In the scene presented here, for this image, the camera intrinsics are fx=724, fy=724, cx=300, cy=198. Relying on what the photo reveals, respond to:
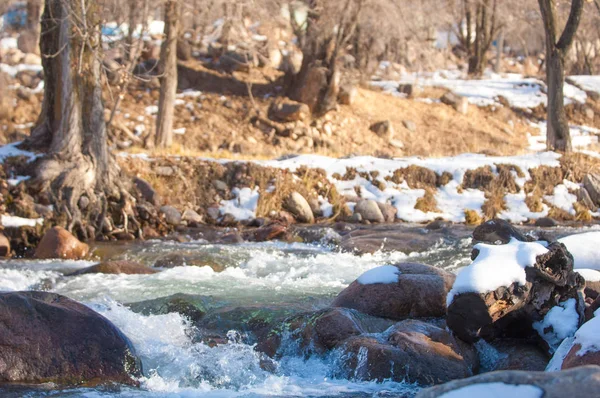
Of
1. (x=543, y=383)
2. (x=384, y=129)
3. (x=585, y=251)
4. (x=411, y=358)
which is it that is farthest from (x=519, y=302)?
(x=384, y=129)

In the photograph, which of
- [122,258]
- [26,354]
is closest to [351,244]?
[122,258]

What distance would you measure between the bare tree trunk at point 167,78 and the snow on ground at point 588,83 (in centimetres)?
1555

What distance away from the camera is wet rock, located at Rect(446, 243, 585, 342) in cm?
525

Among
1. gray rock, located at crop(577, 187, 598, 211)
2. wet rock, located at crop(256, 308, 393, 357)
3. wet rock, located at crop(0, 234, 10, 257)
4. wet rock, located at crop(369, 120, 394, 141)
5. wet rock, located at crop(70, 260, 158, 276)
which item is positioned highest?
wet rock, located at crop(369, 120, 394, 141)

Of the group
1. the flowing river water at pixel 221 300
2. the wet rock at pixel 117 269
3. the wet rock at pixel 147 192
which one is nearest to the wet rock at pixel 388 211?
the flowing river water at pixel 221 300

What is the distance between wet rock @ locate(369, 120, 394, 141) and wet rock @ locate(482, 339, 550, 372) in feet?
55.3

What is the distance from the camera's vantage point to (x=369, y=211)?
13227 millimetres

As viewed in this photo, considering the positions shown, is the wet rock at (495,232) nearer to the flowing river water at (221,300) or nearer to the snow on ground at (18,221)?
the flowing river water at (221,300)

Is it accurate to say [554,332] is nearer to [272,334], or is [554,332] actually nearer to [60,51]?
[272,334]

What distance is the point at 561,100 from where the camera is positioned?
16672mm

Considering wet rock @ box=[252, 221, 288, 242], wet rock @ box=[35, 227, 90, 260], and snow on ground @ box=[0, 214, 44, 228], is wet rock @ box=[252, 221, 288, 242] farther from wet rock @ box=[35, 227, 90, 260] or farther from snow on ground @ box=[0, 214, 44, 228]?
snow on ground @ box=[0, 214, 44, 228]

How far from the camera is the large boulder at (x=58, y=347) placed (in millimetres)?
4551

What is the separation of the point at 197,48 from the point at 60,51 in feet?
48.8

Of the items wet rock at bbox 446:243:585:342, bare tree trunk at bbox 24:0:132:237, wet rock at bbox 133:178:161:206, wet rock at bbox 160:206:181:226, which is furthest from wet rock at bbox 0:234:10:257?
wet rock at bbox 446:243:585:342
